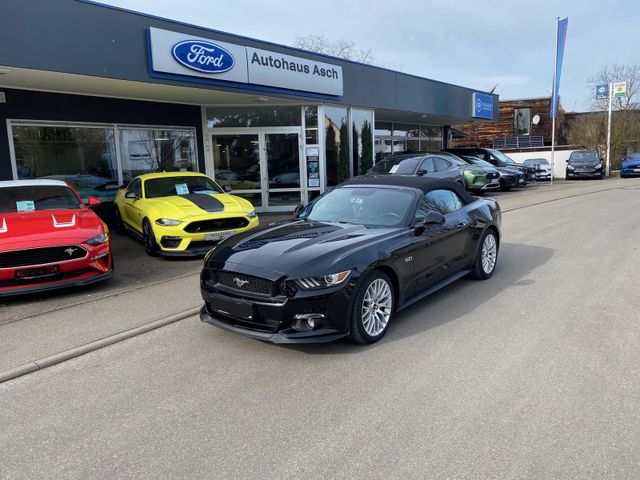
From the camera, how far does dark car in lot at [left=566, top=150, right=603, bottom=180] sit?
27.8 m

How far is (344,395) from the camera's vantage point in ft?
12.0

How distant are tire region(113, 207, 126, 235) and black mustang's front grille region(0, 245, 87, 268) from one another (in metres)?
4.82

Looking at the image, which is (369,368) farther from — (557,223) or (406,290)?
(557,223)

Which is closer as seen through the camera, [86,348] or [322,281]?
[322,281]

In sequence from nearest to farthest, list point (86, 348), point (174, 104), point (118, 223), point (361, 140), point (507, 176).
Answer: point (86, 348) → point (118, 223) → point (174, 104) → point (361, 140) → point (507, 176)

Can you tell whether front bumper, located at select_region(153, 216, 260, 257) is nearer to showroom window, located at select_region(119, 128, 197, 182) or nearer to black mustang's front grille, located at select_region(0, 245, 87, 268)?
black mustang's front grille, located at select_region(0, 245, 87, 268)

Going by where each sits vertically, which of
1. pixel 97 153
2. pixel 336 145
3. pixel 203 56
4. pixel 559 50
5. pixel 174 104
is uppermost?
pixel 559 50

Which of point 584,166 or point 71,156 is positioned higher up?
point 71,156

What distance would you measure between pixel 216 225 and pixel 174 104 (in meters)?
6.20

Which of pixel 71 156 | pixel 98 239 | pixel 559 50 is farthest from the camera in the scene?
pixel 559 50

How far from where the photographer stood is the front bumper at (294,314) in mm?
4129

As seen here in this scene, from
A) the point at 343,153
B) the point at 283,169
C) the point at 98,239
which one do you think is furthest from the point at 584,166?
the point at 98,239

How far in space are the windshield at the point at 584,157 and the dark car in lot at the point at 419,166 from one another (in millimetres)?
15455

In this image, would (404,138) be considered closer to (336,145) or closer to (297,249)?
(336,145)
